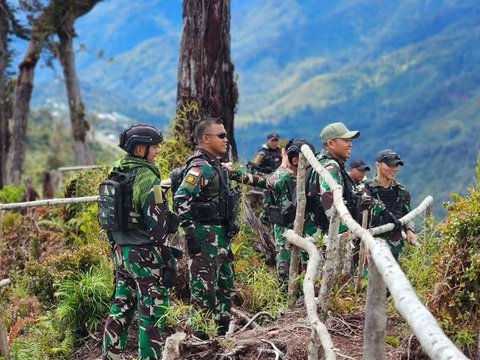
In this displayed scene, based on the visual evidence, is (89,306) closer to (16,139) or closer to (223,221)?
(223,221)

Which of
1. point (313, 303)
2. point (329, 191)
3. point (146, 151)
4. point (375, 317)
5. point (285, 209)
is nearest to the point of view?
point (375, 317)

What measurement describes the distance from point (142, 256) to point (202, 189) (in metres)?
0.80

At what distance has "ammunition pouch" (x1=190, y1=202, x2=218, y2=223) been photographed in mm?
4988

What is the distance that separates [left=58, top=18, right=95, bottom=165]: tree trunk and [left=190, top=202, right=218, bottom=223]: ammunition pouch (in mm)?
14433

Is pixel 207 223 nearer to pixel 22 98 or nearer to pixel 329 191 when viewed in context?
pixel 329 191

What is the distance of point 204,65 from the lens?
8.43 m

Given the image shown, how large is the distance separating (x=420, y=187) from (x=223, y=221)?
16379 centimetres

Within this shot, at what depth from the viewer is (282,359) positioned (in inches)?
154

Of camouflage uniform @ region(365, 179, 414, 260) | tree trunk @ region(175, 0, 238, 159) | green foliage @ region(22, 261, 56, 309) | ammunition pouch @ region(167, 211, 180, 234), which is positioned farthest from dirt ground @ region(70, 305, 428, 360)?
tree trunk @ region(175, 0, 238, 159)

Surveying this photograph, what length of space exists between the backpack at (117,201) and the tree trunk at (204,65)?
393 centimetres

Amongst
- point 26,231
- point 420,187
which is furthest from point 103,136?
point 26,231

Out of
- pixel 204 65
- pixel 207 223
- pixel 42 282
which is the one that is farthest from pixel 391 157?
pixel 42 282

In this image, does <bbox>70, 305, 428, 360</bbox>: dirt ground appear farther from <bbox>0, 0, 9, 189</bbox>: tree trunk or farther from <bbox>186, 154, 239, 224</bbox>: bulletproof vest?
<bbox>0, 0, 9, 189</bbox>: tree trunk

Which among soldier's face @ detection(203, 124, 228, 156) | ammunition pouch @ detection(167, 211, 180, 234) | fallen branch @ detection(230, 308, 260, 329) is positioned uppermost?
soldier's face @ detection(203, 124, 228, 156)
